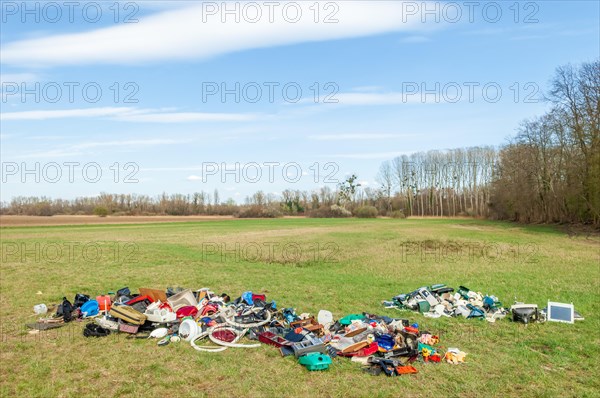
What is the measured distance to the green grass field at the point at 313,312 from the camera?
23.1 ft

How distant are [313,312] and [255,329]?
2685 mm

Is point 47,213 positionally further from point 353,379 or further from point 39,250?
point 353,379

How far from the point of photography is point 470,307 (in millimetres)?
11664

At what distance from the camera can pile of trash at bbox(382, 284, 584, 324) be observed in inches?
427

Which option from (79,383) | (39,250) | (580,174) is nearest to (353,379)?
(79,383)

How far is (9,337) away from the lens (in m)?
9.98

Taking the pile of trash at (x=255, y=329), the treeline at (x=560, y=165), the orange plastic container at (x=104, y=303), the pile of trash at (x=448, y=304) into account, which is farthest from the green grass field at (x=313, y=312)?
the treeline at (x=560, y=165)

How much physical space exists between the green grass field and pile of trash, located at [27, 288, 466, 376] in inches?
12.0

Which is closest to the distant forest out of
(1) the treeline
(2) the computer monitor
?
(1) the treeline

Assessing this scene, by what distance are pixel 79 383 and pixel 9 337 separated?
164 inches

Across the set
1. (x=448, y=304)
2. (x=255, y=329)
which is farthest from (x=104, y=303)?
(x=448, y=304)

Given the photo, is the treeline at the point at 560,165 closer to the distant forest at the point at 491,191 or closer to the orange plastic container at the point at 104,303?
the distant forest at the point at 491,191

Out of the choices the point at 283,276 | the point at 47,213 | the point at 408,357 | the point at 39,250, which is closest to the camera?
the point at 408,357

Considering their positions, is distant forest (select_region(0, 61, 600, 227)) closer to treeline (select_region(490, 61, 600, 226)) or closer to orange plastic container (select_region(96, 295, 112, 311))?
treeline (select_region(490, 61, 600, 226))
